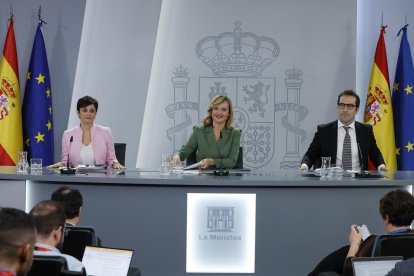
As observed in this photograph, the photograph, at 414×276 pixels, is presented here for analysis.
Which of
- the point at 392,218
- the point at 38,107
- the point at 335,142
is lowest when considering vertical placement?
the point at 392,218

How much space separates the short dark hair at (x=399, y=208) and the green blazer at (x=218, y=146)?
2.55m

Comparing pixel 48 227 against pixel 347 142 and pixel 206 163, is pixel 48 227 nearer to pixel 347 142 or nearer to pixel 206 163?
pixel 206 163

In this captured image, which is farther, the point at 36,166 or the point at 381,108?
the point at 381,108

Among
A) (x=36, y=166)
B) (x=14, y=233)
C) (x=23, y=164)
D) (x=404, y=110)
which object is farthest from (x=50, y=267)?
(x=404, y=110)

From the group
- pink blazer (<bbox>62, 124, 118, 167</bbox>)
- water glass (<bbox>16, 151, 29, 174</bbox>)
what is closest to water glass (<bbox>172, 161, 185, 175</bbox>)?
pink blazer (<bbox>62, 124, 118, 167</bbox>)

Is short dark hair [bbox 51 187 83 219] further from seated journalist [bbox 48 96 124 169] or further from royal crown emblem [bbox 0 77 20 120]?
royal crown emblem [bbox 0 77 20 120]

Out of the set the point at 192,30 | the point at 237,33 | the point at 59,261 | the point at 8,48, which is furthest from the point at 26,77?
the point at 59,261

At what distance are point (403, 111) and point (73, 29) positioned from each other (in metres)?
3.72

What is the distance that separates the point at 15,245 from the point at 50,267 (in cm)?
89

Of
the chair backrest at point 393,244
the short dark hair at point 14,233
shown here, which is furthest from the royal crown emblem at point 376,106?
the short dark hair at point 14,233

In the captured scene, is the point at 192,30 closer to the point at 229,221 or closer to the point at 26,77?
the point at 26,77

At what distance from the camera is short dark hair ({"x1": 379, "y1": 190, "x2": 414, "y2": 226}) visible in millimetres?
3309

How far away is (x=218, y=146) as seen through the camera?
582cm

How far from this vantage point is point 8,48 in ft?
24.2
